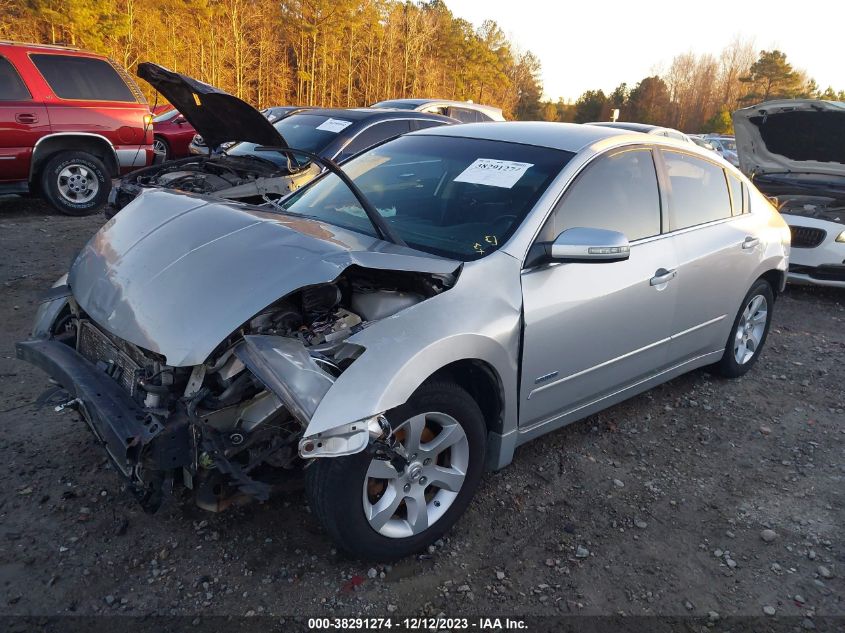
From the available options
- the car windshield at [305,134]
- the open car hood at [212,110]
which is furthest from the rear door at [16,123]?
the open car hood at [212,110]

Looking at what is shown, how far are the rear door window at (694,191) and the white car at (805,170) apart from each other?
332 centimetres

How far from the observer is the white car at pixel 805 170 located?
6844 mm

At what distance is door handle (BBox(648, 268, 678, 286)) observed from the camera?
3.47 m

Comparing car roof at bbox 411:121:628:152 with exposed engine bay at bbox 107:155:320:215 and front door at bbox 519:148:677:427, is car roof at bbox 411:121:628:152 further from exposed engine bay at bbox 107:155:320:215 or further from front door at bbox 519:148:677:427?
exposed engine bay at bbox 107:155:320:215

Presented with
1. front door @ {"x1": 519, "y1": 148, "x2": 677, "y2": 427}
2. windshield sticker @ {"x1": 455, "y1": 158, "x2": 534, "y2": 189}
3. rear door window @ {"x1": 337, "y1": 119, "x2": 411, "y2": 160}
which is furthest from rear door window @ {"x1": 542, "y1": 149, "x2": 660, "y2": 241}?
rear door window @ {"x1": 337, "y1": 119, "x2": 411, "y2": 160}

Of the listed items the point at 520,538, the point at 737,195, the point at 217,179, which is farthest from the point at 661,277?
the point at 217,179

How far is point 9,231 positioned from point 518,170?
6944 millimetres

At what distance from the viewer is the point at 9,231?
7.50m

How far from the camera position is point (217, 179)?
6.04m

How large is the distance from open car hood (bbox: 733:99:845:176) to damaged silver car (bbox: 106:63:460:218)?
3842mm

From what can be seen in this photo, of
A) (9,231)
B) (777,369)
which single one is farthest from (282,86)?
(777,369)

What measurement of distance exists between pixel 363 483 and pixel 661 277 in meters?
2.11

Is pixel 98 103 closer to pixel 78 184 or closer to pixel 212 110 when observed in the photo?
pixel 78 184

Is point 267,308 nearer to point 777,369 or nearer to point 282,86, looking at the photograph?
point 777,369
